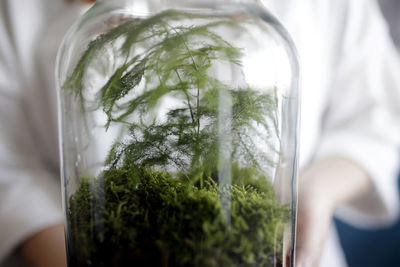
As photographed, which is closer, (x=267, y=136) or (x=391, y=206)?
(x=267, y=136)

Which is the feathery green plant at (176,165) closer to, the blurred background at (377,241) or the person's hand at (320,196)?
the person's hand at (320,196)

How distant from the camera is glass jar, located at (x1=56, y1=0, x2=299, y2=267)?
9.1 inches

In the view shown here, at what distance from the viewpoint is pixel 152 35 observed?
25 centimetres

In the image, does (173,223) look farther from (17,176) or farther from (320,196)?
(17,176)

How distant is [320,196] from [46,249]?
0.43m

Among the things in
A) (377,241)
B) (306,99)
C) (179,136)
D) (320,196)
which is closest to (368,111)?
(306,99)

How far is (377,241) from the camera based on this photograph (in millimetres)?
1446

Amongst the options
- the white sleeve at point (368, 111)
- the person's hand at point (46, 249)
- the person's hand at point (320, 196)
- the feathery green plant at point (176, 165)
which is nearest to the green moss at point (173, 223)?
the feathery green plant at point (176, 165)

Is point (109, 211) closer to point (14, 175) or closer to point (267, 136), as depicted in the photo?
point (267, 136)

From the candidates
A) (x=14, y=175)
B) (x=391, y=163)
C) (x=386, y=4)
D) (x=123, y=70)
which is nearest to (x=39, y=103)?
(x=14, y=175)

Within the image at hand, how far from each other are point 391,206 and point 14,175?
760 mm

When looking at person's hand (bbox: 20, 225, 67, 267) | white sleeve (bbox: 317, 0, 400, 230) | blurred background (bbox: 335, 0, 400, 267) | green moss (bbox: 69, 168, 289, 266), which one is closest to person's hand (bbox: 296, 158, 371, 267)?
white sleeve (bbox: 317, 0, 400, 230)

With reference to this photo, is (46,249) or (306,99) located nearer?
(46,249)

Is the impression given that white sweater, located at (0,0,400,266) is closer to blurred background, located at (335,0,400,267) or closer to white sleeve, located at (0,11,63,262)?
white sleeve, located at (0,11,63,262)
